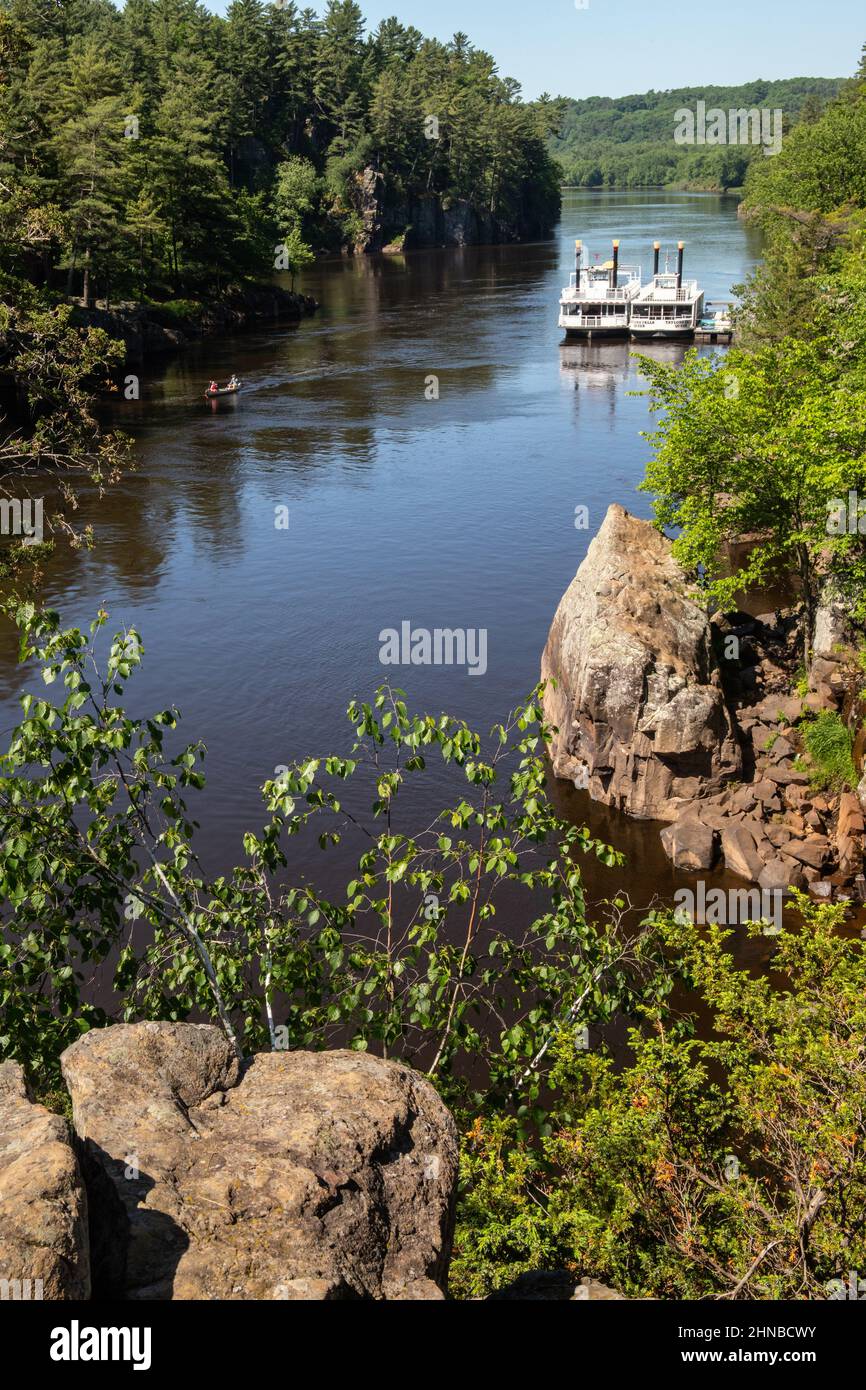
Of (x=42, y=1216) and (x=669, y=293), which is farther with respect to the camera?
(x=669, y=293)

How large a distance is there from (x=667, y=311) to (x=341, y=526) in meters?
52.6

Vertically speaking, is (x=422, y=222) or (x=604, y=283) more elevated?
(x=422, y=222)

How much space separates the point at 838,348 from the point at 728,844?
1788cm

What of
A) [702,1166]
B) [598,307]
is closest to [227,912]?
[702,1166]

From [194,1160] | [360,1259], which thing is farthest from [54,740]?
[360,1259]

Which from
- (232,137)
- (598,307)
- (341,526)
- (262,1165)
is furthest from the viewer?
(232,137)

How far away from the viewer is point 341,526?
164 ft

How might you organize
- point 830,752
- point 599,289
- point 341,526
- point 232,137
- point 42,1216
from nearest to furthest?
point 42,1216
point 830,752
point 341,526
point 599,289
point 232,137

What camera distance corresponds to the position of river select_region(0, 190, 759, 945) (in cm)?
3366

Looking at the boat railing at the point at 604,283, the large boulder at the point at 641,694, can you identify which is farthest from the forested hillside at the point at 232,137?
the boat railing at the point at 604,283

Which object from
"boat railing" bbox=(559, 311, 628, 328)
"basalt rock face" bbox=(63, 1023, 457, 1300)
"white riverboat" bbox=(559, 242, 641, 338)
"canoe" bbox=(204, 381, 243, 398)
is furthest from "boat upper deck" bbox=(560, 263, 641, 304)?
"basalt rock face" bbox=(63, 1023, 457, 1300)

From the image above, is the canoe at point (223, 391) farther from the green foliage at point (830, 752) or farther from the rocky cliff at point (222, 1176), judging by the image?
the rocky cliff at point (222, 1176)

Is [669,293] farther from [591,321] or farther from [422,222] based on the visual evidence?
[422,222]

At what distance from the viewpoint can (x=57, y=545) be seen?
155ft
